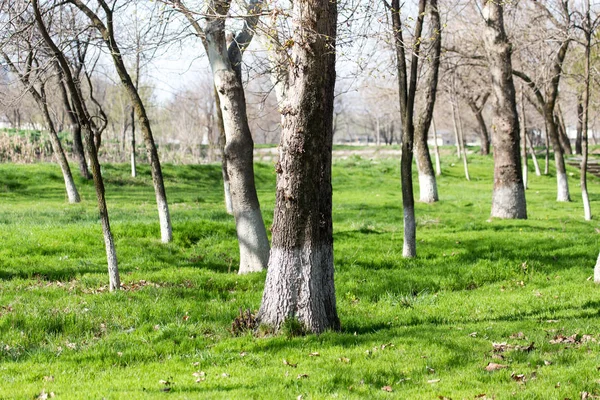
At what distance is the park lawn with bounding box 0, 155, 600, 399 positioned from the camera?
5363 mm

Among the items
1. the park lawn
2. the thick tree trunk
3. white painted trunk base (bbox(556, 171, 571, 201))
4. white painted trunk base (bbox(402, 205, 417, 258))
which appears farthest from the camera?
white painted trunk base (bbox(556, 171, 571, 201))

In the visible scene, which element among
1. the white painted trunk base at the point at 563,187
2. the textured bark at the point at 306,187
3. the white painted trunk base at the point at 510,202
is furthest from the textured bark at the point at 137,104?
the white painted trunk base at the point at 563,187

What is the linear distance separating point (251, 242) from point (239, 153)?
5.33ft

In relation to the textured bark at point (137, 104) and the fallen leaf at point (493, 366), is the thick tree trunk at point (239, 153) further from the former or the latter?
the fallen leaf at point (493, 366)

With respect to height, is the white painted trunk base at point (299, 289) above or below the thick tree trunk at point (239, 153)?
below

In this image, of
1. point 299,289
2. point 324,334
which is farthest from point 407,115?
point 324,334

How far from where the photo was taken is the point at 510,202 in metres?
16.2

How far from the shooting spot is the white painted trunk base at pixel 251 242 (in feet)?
35.0

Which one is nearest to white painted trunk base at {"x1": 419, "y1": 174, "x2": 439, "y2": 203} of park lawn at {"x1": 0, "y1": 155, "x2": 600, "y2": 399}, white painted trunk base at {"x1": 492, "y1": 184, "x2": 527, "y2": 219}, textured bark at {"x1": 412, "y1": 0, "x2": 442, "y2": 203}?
textured bark at {"x1": 412, "y1": 0, "x2": 442, "y2": 203}

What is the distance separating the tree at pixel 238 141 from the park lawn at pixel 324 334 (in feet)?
1.99

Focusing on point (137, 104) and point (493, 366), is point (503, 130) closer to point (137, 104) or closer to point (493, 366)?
point (137, 104)

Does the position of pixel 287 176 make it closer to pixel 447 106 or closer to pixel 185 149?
pixel 185 149

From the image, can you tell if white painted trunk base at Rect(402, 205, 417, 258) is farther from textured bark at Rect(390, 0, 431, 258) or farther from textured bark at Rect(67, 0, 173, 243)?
textured bark at Rect(67, 0, 173, 243)

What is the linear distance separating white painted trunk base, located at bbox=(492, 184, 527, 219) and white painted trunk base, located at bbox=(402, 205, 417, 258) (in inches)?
227
